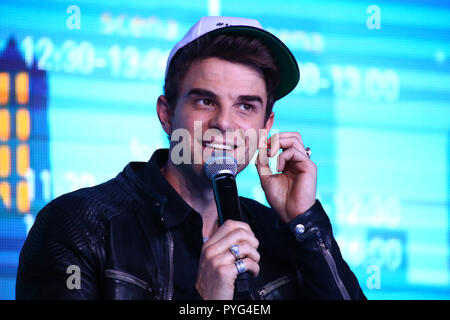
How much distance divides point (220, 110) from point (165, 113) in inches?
12.1

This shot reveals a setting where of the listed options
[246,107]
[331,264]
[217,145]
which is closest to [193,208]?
[217,145]

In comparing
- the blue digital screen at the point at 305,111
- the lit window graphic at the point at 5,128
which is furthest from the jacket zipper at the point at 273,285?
the lit window graphic at the point at 5,128

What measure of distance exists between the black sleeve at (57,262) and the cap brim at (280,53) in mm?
720

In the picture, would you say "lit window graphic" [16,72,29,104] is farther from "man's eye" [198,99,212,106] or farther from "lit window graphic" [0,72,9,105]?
"man's eye" [198,99,212,106]

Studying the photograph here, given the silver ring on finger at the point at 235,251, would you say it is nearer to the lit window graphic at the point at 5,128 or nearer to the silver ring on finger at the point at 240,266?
the silver ring on finger at the point at 240,266

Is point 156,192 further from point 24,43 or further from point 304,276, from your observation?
point 24,43

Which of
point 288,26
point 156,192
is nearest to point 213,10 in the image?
point 288,26

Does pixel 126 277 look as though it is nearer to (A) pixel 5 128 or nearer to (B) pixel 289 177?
(B) pixel 289 177

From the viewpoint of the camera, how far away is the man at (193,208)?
155 centimetres

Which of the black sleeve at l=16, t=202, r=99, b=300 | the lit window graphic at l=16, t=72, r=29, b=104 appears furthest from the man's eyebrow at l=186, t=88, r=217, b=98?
the lit window graphic at l=16, t=72, r=29, b=104

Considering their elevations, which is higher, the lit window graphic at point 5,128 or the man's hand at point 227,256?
the lit window graphic at point 5,128
